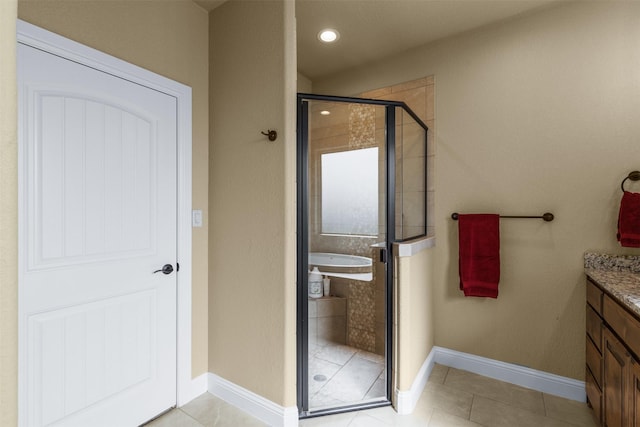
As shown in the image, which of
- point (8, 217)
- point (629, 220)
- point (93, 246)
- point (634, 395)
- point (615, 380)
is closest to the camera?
point (8, 217)

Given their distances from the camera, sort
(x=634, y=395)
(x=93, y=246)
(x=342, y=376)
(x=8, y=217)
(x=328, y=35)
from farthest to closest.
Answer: (x=328, y=35)
(x=342, y=376)
(x=93, y=246)
(x=634, y=395)
(x=8, y=217)

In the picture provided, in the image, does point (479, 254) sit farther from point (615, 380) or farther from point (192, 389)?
point (192, 389)

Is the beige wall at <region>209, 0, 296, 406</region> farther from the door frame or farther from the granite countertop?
the granite countertop

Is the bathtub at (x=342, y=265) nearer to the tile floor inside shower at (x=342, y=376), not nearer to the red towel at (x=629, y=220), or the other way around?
the tile floor inside shower at (x=342, y=376)

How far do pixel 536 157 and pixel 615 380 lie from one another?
1.34 metres

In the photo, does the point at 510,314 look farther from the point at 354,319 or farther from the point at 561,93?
the point at 561,93

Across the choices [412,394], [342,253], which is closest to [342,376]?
[412,394]

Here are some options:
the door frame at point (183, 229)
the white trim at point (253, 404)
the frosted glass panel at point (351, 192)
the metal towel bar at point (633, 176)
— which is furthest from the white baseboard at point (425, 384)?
the metal towel bar at point (633, 176)

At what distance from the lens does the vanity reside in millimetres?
1245

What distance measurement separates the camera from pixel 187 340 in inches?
77.8

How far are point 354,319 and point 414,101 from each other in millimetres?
1798

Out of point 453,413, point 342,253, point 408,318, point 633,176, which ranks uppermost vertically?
point 633,176

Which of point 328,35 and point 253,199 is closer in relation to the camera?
point 253,199

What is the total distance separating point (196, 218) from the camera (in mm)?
2020
